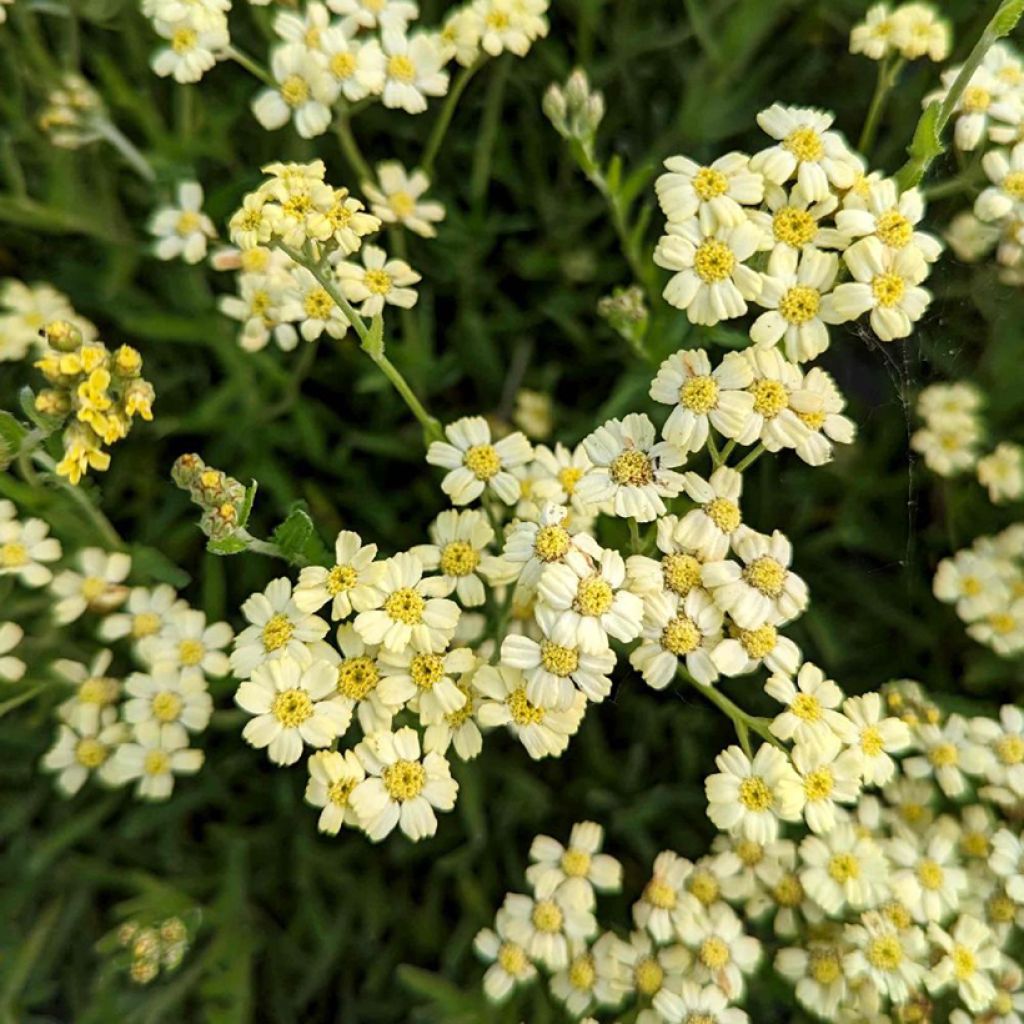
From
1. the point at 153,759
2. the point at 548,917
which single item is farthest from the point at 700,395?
the point at 153,759

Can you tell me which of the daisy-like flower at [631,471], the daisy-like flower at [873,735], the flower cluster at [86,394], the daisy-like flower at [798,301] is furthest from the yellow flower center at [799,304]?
the flower cluster at [86,394]

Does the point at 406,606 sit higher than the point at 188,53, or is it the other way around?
the point at 188,53

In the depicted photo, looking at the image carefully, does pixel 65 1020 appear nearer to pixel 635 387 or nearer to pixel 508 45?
pixel 635 387

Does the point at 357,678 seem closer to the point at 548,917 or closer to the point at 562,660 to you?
the point at 562,660

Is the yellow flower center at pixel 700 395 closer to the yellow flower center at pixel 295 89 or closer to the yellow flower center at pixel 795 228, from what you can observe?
the yellow flower center at pixel 795 228

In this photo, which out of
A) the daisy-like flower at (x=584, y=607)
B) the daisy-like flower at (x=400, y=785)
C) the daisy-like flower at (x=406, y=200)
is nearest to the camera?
the daisy-like flower at (x=584, y=607)

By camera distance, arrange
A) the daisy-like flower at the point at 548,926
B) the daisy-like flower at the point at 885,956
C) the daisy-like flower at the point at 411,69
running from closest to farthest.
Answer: the daisy-like flower at the point at 885,956 < the daisy-like flower at the point at 548,926 < the daisy-like flower at the point at 411,69

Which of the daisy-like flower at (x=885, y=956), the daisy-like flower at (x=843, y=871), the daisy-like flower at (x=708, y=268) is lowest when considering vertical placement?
the daisy-like flower at (x=885, y=956)
